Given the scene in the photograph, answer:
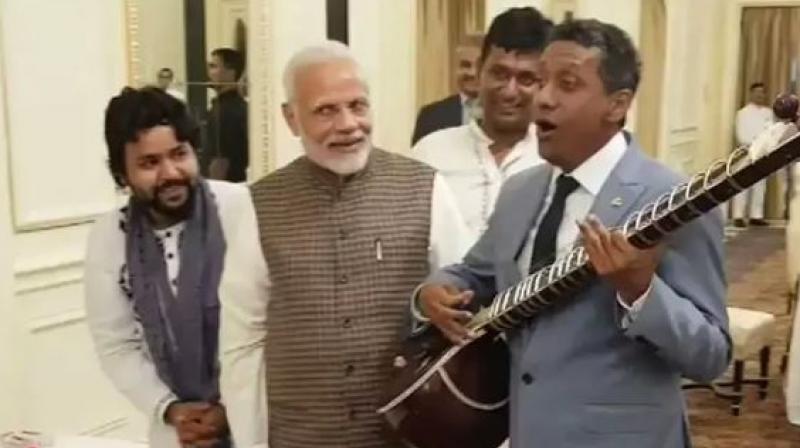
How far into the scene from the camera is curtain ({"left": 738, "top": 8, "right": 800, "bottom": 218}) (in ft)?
36.4

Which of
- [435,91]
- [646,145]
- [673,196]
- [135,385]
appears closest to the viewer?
[673,196]

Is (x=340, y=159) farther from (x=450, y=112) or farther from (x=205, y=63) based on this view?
(x=205, y=63)

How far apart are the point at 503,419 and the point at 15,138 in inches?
82.1

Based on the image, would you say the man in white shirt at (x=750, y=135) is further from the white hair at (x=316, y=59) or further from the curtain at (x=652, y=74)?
the white hair at (x=316, y=59)

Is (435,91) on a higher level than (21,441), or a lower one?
higher

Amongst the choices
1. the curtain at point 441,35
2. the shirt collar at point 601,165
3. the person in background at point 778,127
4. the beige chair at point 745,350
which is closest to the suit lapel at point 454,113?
the beige chair at point 745,350

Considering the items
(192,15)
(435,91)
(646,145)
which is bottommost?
(646,145)

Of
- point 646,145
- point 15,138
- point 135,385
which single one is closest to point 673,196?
point 135,385

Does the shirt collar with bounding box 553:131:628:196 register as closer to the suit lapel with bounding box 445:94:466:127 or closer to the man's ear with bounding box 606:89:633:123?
the man's ear with bounding box 606:89:633:123

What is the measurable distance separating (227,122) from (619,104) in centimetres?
306

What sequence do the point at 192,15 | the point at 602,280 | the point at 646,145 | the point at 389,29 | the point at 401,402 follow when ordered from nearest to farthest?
the point at 602,280 → the point at 401,402 → the point at 192,15 → the point at 389,29 → the point at 646,145

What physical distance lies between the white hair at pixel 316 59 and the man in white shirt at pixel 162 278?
0.89 ft

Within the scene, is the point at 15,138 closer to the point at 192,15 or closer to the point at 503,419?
the point at 192,15

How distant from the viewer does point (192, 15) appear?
422 cm
